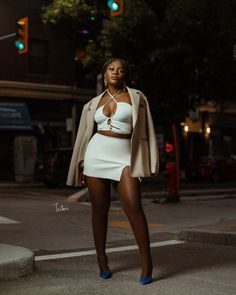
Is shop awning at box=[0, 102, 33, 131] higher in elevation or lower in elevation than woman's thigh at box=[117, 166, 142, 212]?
higher

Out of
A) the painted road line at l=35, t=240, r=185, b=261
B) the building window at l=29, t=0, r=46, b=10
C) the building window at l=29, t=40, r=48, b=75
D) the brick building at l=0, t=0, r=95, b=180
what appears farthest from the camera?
the building window at l=29, t=40, r=48, b=75

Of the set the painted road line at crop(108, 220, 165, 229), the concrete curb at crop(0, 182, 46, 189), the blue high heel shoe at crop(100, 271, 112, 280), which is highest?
the blue high heel shoe at crop(100, 271, 112, 280)

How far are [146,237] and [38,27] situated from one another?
25.5m

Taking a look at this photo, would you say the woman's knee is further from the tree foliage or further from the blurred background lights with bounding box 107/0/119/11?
the tree foliage

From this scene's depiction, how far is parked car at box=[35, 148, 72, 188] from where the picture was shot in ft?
73.4

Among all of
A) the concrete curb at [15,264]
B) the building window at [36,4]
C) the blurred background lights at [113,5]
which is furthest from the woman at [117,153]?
the building window at [36,4]

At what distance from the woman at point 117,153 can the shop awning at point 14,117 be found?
71.8 feet

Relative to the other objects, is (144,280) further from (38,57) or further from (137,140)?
(38,57)

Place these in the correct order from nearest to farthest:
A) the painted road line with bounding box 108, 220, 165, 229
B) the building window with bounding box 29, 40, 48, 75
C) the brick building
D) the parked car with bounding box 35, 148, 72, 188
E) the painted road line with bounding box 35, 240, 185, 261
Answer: the painted road line with bounding box 35, 240, 185, 261 < the painted road line with bounding box 108, 220, 165, 229 < the parked car with bounding box 35, 148, 72, 188 < the brick building < the building window with bounding box 29, 40, 48, 75

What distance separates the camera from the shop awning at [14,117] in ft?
87.6

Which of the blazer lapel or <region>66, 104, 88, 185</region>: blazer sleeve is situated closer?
the blazer lapel

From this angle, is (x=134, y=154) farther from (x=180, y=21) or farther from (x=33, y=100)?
(x=33, y=100)

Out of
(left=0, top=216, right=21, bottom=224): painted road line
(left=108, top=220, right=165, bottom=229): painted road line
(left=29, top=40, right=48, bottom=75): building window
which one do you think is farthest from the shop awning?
(left=108, top=220, right=165, bottom=229): painted road line

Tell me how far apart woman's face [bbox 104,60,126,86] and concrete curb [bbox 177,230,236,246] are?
11.0 feet
